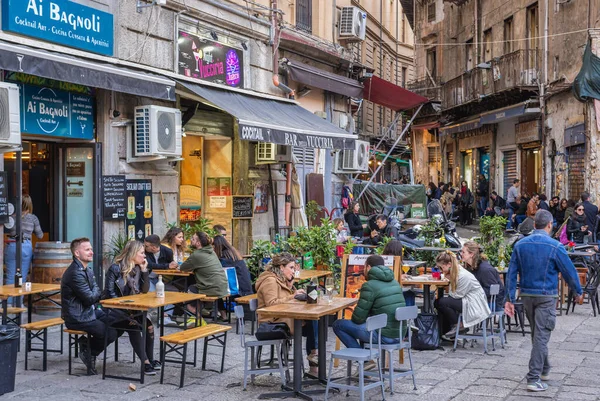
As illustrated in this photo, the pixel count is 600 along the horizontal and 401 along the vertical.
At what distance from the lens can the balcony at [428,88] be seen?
39156 mm

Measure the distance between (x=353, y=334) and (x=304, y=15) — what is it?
12.9m

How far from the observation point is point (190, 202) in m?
16.3

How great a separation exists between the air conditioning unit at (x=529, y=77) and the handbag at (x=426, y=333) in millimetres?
18030

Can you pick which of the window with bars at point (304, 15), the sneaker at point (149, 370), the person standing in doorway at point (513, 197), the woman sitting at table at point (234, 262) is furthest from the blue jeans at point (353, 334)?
the person standing in doorway at point (513, 197)

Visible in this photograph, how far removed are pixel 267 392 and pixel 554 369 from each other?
322 centimetres

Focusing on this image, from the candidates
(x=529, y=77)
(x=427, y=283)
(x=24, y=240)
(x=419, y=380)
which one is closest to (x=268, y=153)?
(x=24, y=240)

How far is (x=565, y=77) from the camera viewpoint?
952 inches

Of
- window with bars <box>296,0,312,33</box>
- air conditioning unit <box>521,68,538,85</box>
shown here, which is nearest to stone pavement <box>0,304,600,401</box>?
window with bars <box>296,0,312,33</box>

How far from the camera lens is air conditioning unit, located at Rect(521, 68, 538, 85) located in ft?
87.0

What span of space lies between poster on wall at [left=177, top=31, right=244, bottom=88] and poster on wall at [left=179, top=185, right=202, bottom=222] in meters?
2.21

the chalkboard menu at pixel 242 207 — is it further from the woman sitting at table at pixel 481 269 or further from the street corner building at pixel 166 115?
the woman sitting at table at pixel 481 269

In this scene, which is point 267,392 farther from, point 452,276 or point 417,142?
point 417,142

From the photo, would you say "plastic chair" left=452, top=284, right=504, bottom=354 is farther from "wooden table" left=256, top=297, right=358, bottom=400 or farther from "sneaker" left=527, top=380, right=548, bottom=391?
"wooden table" left=256, top=297, right=358, bottom=400

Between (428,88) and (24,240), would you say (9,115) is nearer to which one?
(24,240)
